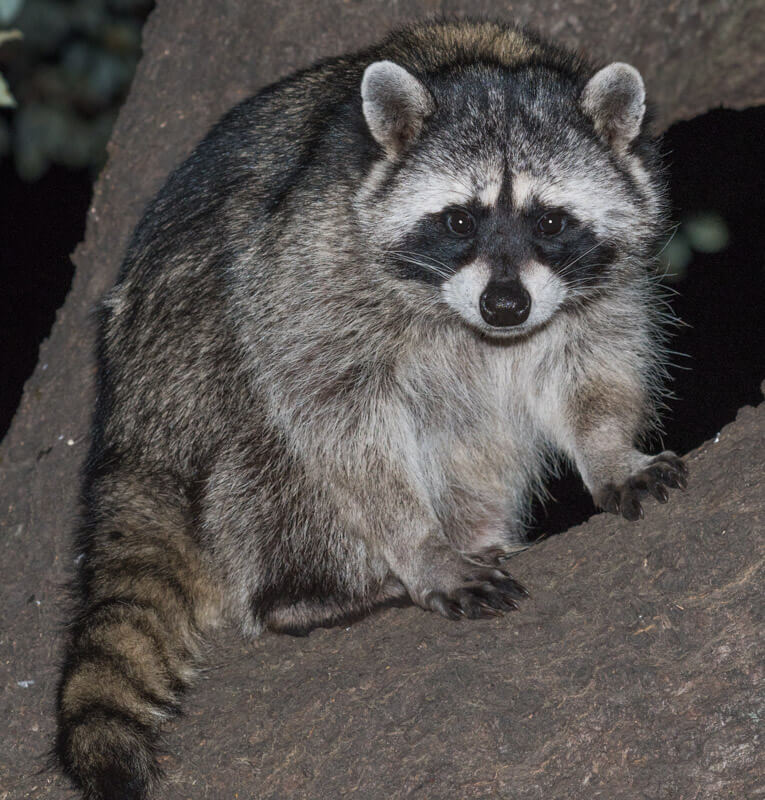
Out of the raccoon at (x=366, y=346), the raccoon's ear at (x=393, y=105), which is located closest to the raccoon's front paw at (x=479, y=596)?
the raccoon at (x=366, y=346)

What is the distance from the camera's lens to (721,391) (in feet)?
14.7

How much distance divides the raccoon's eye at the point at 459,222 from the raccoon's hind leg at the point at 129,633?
99 cm

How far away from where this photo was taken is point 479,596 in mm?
2385

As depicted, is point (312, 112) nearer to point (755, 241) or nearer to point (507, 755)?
point (507, 755)

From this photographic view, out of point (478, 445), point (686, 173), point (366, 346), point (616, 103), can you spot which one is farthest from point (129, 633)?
point (686, 173)

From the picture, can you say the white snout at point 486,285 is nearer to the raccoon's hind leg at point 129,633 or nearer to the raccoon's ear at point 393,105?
the raccoon's ear at point 393,105

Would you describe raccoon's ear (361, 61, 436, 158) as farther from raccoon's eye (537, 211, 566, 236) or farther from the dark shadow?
the dark shadow

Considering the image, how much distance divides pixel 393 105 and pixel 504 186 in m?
0.34

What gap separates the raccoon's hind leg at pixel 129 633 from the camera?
215 cm

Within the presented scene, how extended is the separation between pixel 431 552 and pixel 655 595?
2.38 feet

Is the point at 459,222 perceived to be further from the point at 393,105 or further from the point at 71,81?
the point at 71,81

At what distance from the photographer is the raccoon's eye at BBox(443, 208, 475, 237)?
2.51 meters

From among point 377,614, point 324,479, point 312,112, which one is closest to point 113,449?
point 324,479

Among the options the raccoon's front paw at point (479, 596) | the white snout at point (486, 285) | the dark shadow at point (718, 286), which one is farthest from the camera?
the dark shadow at point (718, 286)
